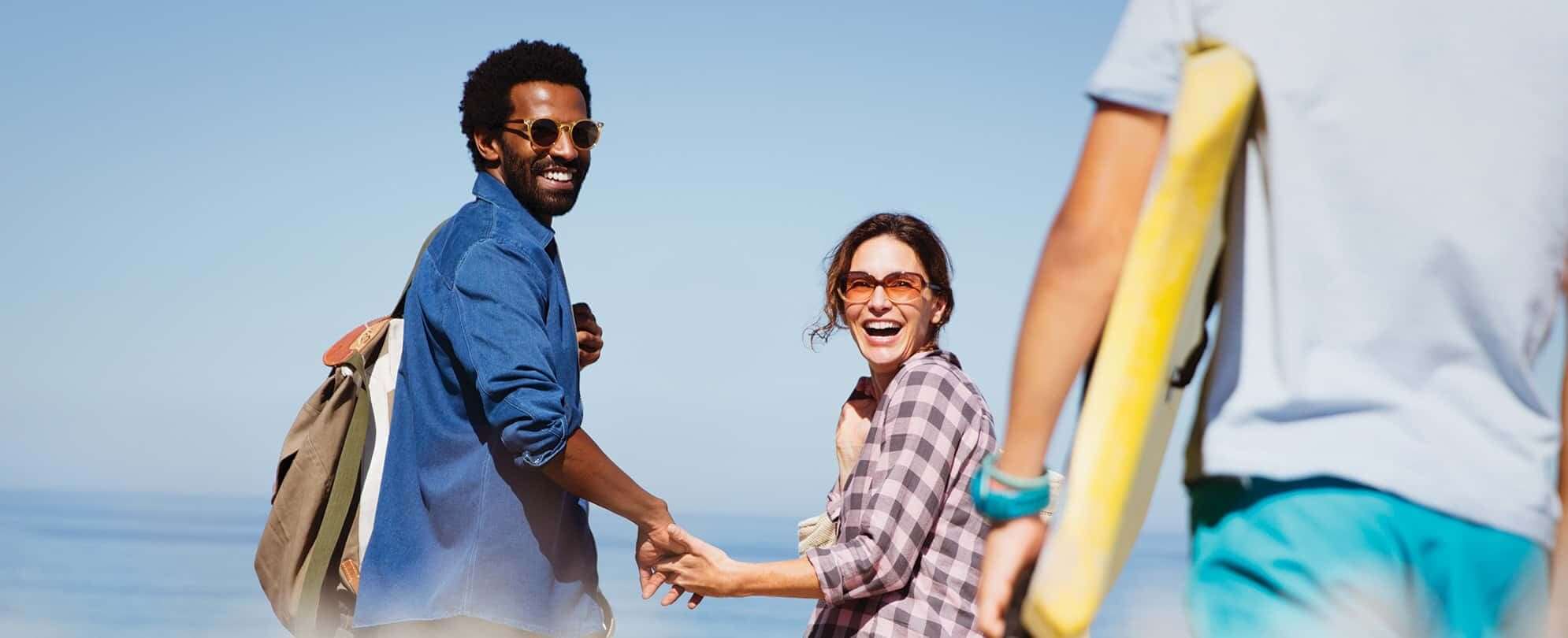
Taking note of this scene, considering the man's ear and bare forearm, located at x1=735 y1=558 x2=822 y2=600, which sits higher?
the man's ear

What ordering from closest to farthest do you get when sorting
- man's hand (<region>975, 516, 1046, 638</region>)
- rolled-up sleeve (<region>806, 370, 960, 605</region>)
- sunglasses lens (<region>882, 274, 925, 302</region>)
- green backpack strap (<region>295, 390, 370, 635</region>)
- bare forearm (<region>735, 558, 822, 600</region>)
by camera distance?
man's hand (<region>975, 516, 1046, 638</region>), rolled-up sleeve (<region>806, 370, 960, 605</region>), bare forearm (<region>735, 558, 822, 600</region>), green backpack strap (<region>295, 390, 370, 635</region>), sunglasses lens (<region>882, 274, 925, 302</region>)

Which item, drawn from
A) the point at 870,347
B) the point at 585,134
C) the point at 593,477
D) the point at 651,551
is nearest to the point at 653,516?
the point at 651,551

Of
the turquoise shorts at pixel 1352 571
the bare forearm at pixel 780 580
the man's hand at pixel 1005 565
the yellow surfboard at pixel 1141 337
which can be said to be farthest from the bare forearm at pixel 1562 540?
the bare forearm at pixel 780 580

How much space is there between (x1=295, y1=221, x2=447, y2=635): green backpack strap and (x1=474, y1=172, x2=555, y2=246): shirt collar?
505 mm

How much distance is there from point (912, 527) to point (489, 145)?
160cm

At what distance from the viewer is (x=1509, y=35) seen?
5.28 ft

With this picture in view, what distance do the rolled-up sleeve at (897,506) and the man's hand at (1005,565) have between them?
4.91 ft

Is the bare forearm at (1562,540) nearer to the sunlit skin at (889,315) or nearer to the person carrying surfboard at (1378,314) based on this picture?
the person carrying surfboard at (1378,314)

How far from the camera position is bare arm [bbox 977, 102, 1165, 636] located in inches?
66.0

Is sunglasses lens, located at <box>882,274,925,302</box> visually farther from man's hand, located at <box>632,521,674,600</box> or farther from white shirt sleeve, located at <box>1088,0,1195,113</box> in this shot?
white shirt sleeve, located at <box>1088,0,1195,113</box>

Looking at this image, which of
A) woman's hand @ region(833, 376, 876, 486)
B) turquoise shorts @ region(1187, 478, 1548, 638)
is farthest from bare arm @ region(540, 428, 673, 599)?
turquoise shorts @ region(1187, 478, 1548, 638)

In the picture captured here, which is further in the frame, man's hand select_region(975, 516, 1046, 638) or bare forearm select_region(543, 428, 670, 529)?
bare forearm select_region(543, 428, 670, 529)

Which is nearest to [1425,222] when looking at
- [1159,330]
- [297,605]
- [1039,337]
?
[1159,330]

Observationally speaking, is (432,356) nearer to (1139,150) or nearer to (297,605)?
(297,605)
